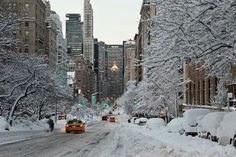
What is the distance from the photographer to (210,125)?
2925 cm

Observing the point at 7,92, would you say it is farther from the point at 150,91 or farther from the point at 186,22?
the point at 186,22

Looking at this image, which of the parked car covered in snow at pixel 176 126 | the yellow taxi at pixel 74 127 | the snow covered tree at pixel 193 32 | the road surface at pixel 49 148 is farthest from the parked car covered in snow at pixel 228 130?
the yellow taxi at pixel 74 127

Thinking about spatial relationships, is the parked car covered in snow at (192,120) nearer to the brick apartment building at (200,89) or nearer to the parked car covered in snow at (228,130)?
the parked car covered in snow at (228,130)

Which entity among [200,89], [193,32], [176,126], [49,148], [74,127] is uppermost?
[193,32]

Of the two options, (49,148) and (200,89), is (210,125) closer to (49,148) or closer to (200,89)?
(49,148)

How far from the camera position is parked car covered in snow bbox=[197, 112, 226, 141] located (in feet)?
92.4

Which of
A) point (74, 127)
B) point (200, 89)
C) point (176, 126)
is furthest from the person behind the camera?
point (200, 89)

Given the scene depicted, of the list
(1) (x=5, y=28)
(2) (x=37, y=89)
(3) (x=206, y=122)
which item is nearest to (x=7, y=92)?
(2) (x=37, y=89)

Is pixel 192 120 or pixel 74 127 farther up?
pixel 192 120

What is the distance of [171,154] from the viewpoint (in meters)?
17.9

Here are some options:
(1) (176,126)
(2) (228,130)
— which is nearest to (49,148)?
(2) (228,130)

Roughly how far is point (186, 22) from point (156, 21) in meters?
2.25

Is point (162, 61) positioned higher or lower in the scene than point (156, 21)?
lower

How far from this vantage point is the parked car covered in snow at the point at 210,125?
28172 mm
